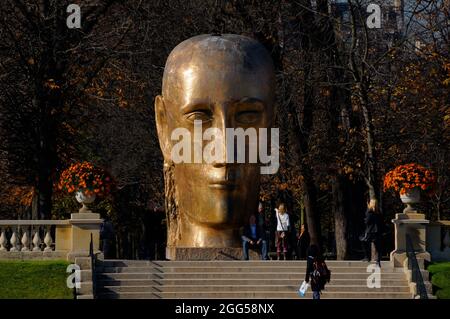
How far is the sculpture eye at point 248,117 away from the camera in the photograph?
2712cm

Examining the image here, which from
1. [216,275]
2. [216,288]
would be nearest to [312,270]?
[216,288]

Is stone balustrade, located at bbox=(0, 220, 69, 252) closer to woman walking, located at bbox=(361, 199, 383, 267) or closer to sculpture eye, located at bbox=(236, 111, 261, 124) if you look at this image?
sculpture eye, located at bbox=(236, 111, 261, 124)

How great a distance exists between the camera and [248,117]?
27.2 meters

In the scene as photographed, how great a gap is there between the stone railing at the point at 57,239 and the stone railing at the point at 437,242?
7409 mm

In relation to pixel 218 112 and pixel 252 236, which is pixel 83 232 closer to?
pixel 252 236

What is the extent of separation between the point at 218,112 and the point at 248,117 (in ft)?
2.31

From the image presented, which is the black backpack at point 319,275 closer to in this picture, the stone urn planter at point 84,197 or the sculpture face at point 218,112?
the sculpture face at point 218,112

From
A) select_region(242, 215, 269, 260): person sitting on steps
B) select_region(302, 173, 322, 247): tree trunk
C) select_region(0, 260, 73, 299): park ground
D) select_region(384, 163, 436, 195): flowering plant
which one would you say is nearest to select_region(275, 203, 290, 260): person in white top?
select_region(242, 215, 269, 260): person sitting on steps

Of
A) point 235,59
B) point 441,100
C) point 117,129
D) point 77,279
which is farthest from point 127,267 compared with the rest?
point 117,129

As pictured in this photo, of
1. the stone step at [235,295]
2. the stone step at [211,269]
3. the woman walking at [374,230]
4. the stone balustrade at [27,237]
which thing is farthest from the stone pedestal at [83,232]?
the woman walking at [374,230]

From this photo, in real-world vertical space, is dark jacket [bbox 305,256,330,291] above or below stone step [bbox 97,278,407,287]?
above

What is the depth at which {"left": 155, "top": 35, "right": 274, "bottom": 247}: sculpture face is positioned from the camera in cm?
2700

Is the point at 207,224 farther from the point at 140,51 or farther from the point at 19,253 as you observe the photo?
the point at 140,51

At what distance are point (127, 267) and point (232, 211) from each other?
9.36ft
